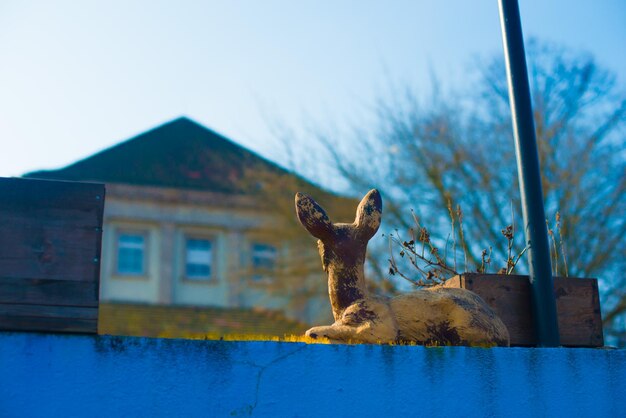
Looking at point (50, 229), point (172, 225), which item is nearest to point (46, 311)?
point (50, 229)

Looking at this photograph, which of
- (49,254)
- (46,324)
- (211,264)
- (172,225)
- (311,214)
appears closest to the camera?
(46,324)

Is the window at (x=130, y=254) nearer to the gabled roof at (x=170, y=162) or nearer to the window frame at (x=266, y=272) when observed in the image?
the gabled roof at (x=170, y=162)

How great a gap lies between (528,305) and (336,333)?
1.31 meters

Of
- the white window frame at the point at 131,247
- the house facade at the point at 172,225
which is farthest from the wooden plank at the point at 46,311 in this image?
the white window frame at the point at 131,247

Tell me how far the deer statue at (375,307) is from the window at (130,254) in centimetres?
3208

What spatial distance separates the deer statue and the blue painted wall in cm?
36

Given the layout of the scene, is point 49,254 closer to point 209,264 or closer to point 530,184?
point 530,184

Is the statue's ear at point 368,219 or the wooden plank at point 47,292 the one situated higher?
the statue's ear at point 368,219

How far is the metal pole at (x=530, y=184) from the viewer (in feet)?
17.4

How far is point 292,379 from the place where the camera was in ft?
13.9

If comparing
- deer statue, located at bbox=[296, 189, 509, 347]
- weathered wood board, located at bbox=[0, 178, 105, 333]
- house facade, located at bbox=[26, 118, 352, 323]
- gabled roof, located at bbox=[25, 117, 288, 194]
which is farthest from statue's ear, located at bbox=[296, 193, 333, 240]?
gabled roof, located at bbox=[25, 117, 288, 194]

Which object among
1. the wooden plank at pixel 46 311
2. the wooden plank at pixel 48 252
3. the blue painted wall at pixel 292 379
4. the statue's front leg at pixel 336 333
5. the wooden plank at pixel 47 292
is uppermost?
the wooden plank at pixel 48 252

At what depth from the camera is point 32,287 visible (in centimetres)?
412

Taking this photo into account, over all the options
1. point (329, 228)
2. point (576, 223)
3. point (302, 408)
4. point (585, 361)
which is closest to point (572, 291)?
point (585, 361)
